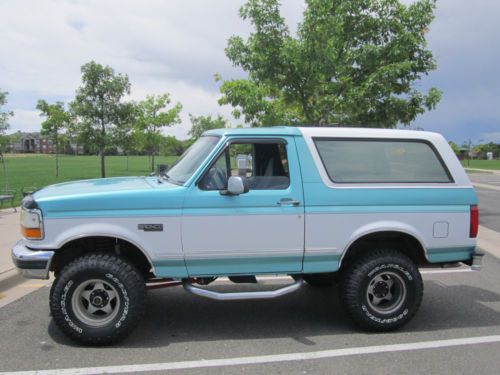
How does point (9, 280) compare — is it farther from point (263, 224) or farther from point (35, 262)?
point (263, 224)

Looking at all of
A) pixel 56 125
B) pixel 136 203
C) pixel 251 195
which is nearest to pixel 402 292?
pixel 251 195

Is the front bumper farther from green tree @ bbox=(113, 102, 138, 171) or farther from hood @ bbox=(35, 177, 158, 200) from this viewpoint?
green tree @ bbox=(113, 102, 138, 171)

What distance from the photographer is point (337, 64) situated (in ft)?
37.6

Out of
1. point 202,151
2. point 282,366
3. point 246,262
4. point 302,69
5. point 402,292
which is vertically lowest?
point 282,366

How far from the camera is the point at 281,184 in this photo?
4566 mm

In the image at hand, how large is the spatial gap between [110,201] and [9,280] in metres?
3.01

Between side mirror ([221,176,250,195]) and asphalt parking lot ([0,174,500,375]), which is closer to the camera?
asphalt parking lot ([0,174,500,375])

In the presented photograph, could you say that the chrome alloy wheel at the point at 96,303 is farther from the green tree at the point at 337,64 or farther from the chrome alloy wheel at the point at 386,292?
the green tree at the point at 337,64

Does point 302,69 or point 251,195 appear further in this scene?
point 302,69

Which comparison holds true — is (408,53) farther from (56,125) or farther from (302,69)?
(56,125)

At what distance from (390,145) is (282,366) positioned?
2.52 metres

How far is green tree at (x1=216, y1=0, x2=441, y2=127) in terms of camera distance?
36.1 ft

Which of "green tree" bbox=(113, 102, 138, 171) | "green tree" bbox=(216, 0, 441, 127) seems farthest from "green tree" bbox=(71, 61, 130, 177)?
"green tree" bbox=(216, 0, 441, 127)

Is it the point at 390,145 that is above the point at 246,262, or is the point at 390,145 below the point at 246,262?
above
